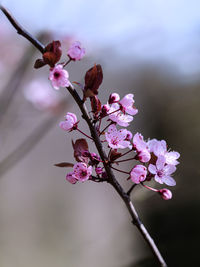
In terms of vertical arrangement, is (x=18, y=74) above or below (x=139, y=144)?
above

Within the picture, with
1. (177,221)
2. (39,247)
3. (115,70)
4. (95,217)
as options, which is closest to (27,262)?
(39,247)

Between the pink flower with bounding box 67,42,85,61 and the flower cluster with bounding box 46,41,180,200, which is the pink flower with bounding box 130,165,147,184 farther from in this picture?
the pink flower with bounding box 67,42,85,61

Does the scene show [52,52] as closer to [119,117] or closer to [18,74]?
[119,117]

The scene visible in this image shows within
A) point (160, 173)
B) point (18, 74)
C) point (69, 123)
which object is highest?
point (18, 74)

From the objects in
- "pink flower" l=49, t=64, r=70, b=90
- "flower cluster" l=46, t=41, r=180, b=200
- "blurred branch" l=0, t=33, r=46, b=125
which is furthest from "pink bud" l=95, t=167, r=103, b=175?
"blurred branch" l=0, t=33, r=46, b=125

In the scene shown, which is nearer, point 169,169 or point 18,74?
point 169,169

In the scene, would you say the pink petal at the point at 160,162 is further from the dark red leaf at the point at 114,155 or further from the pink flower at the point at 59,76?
the pink flower at the point at 59,76

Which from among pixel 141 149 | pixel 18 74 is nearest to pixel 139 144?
pixel 141 149

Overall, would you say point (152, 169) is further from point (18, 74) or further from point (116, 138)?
point (18, 74)
